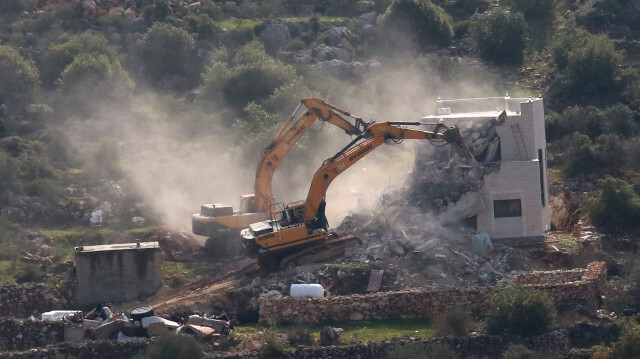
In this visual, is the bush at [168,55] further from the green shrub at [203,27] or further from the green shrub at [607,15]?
the green shrub at [607,15]

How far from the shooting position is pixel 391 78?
175 ft

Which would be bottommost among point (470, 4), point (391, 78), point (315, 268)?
point (315, 268)

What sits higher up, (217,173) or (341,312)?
(217,173)

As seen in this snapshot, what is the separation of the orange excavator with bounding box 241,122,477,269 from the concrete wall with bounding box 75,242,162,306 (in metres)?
2.60

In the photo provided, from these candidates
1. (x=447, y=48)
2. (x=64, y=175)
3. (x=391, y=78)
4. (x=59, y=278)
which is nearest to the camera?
(x=59, y=278)

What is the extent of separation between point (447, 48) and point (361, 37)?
14.3 ft

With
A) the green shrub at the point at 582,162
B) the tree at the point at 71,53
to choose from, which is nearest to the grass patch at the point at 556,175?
the green shrub at the point at 582,162

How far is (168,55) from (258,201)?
22.6 metres

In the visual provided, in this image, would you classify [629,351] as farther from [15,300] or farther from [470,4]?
[470,4]

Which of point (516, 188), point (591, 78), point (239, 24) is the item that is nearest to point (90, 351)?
point (516, 188)

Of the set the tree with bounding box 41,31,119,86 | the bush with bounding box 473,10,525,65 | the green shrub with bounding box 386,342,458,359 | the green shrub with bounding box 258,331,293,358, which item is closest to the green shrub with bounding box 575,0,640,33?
the bush with bounding box 473,10,525,65

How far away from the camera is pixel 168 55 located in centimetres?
5625

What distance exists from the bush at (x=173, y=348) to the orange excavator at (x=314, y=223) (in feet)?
21.7

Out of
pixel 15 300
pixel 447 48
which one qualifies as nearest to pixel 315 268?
pixel 15 300
